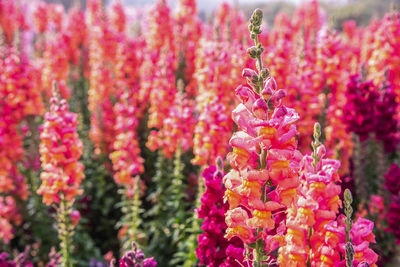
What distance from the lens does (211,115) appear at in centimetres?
451

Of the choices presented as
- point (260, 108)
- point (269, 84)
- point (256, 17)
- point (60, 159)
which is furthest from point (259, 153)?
point (60, 159)

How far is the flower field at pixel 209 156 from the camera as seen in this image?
2324 millimetres

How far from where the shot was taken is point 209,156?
4.62 meters

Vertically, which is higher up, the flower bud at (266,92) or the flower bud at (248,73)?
the flower bud at (248,73)

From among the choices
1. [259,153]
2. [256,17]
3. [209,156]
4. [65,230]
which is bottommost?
[65,230]

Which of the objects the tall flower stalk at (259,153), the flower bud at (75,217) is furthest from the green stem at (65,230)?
the tall flower stalk at (259,153)

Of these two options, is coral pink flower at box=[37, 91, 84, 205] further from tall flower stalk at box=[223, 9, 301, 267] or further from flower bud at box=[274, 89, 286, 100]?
flower bud at box=[274, 89, 286, 100]

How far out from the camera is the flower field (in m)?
2.32

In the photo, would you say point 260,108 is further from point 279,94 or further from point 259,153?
point 259,153

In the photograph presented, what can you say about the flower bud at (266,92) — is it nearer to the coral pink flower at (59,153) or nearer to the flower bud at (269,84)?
the flower bud at (269,84)

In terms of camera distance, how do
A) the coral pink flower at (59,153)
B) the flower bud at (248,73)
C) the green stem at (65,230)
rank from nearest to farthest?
1. the flower bud at (248,73)
2. the coral pink flower at (59,153)
3. the green stem at (65,230)

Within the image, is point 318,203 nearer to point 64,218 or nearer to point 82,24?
point 64,218

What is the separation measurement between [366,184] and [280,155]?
3504mm

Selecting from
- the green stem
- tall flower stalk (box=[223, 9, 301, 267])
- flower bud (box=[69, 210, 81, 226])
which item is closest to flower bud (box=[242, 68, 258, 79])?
tall flower stalk (box=[223, 9, 301, 267])
